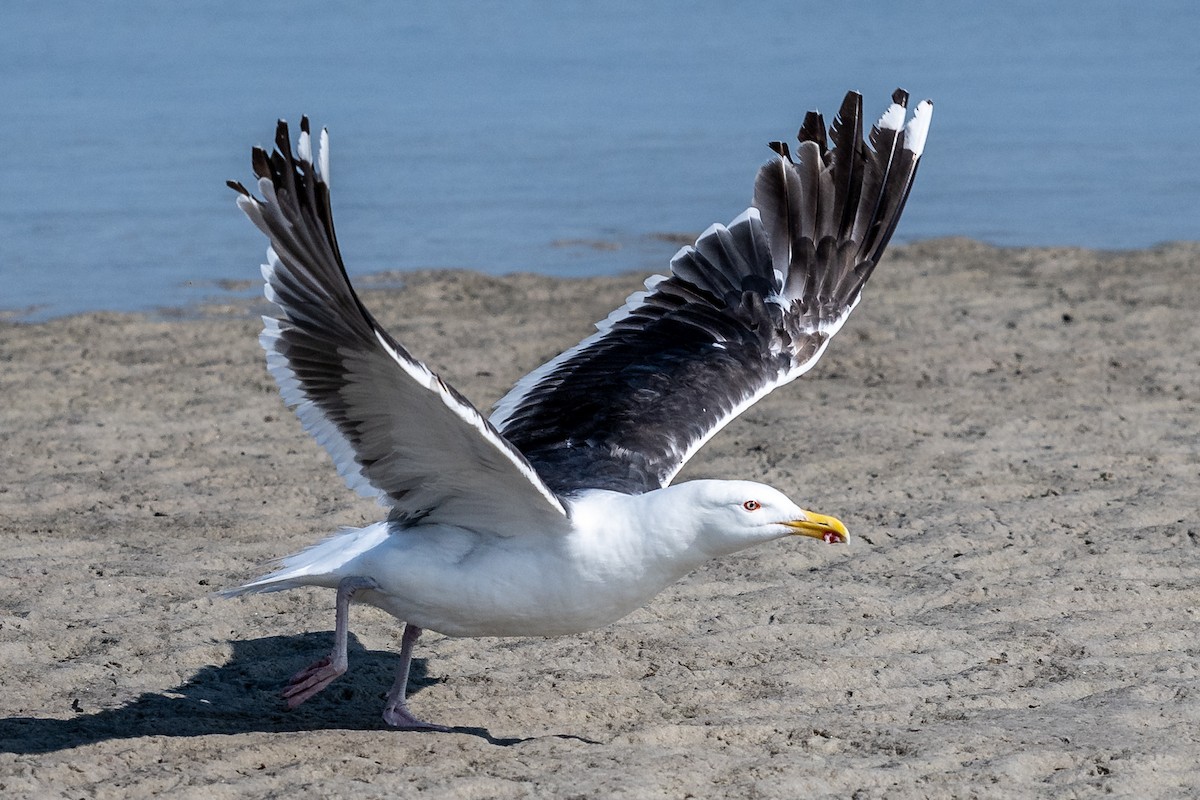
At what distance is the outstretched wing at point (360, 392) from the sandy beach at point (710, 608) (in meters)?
0.75

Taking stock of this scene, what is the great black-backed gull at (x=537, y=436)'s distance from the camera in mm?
4762

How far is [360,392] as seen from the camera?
16.4 feet

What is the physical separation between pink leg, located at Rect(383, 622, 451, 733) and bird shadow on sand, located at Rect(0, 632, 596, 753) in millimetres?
49

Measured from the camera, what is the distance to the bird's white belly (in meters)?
5.20

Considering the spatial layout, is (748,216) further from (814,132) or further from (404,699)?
(404,699)

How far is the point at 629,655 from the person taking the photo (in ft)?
20.0

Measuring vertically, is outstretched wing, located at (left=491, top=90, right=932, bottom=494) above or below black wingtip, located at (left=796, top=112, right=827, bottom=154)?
below

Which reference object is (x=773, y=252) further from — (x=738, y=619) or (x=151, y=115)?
(x=151, y=115)

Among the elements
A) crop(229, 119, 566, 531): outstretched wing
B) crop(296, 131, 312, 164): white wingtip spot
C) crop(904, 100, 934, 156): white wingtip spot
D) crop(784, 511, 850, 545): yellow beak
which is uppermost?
crop(904, 100, 934, 156): white wingtip spot

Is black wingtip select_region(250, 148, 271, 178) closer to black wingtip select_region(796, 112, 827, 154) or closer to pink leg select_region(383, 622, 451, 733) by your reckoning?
pink leg select_region(383, 622, 451, 733)

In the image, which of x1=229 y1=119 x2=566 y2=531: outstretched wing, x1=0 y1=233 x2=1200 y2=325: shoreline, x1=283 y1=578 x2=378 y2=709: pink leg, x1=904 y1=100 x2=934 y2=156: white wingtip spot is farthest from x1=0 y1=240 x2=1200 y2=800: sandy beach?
x1=904 y1=100 x2=934 y2=156: white wingtip spot

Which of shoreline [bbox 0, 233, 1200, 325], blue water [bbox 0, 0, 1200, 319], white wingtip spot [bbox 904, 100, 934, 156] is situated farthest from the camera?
blue water [bbox 0, 0, 1200, 319]

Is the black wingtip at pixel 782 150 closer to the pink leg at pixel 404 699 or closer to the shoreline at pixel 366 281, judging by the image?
the pink leg at pixel 404 699

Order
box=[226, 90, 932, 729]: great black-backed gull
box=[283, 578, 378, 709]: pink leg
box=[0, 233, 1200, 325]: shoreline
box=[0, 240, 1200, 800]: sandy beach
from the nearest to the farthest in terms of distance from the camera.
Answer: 1. box=[226, 90, 932, 729]: great black-backed gull
2. box=[0, 240, 1200, 800]: sandy beach
3. box=[283, 578, 378, 709]: pink leg
4. box=[0, 233, 1200, 325]: shoreline
